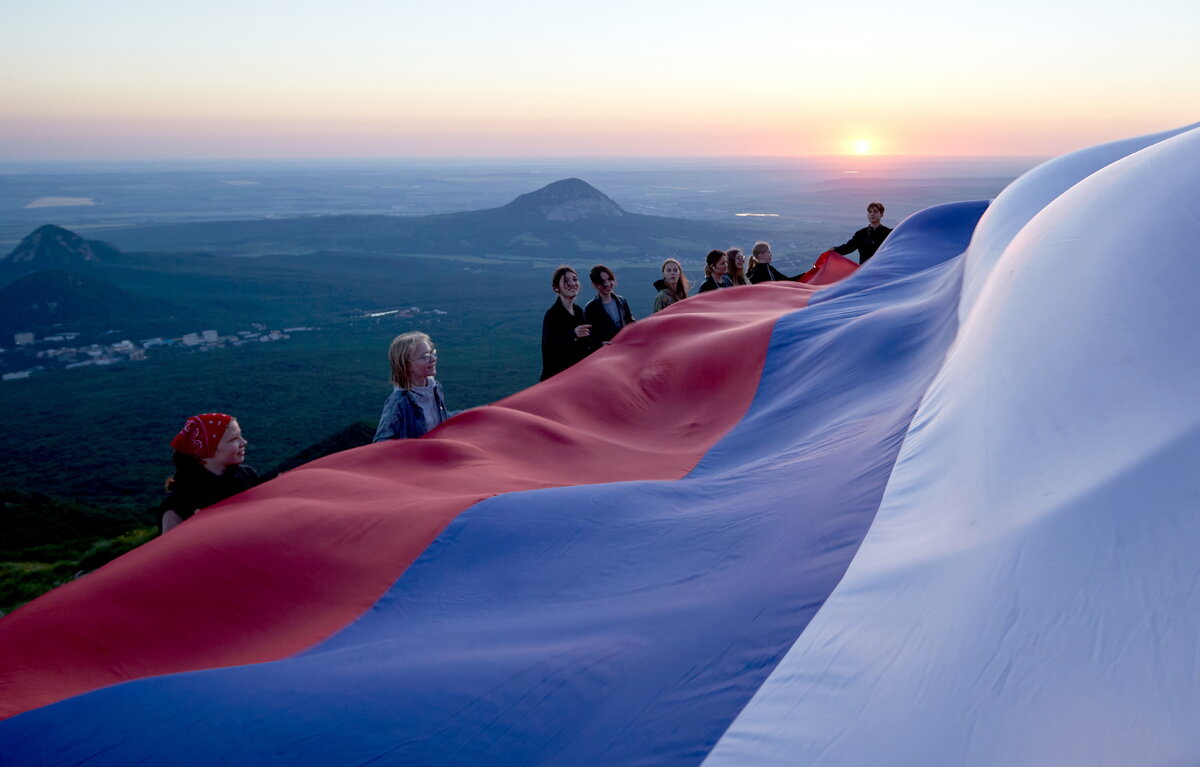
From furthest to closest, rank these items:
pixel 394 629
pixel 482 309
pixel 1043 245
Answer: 1. pixel 482 309
2. pixel 1043 245
3. pixel 394 629

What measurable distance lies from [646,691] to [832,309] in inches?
184

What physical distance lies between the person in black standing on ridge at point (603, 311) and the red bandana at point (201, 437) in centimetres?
389

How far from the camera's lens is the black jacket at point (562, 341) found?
7.11 meters

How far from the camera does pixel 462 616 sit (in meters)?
2.95

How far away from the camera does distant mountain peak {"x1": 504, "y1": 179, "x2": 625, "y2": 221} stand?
182 m

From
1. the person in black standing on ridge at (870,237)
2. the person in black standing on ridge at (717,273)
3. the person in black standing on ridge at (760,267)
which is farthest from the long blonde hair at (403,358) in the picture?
the person in black standing on ridge at (870,237)

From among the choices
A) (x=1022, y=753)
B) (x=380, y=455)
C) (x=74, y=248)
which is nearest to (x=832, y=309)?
(x=380, y=455)

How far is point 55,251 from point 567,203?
99383mm

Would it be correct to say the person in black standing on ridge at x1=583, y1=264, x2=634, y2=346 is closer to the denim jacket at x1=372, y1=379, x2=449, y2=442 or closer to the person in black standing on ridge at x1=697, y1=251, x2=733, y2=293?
the person in black standing on ridge at x1=697, y1=251, x2=733, y2=293

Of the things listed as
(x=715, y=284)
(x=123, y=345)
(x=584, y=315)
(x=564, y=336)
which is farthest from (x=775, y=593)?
(x=123, y=345)

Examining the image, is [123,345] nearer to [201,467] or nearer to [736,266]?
[736,266]

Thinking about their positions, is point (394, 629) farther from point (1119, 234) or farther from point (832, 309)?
point (832, 309)

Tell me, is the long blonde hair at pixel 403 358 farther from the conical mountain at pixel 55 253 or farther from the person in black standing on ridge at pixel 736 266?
the conical mountain at pixel 55 253

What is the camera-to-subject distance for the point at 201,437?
3.95 meters
